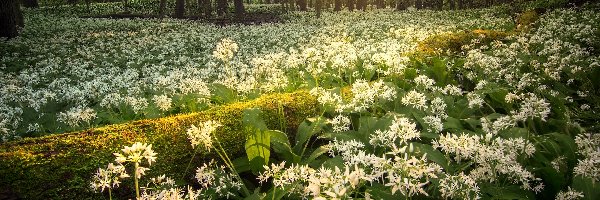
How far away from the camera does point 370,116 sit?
5367 millimetres

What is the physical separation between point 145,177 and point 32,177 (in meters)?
0.89

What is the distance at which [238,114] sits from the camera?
197 inches

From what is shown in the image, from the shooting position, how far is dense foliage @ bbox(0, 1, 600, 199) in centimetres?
281

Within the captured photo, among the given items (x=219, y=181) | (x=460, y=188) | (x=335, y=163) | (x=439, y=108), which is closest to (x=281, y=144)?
(x=335, y=163)

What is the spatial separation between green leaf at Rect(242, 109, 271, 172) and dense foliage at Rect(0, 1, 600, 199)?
14mm

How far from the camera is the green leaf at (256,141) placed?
414 centimetres

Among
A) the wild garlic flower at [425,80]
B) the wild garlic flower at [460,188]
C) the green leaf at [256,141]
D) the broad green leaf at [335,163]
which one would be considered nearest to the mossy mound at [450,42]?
the wild garlic flower at [425,80]

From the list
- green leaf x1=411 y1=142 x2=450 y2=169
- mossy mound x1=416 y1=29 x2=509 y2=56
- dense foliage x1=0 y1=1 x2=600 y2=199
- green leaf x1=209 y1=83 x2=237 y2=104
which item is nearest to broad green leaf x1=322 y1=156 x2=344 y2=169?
dense foliage x1=0 y1=1 x2=600 y2=199

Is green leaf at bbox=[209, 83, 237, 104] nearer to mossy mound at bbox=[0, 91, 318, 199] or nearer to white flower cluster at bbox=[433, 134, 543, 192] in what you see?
mossy mound at bbox=[0, 91, 318, 199]

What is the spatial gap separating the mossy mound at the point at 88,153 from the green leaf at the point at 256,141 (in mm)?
469

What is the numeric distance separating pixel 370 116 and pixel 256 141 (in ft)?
5.85

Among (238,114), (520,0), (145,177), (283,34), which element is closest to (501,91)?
(238,114)

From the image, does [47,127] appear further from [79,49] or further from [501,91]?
[79,49]

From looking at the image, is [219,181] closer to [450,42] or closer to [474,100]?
[474,100]
